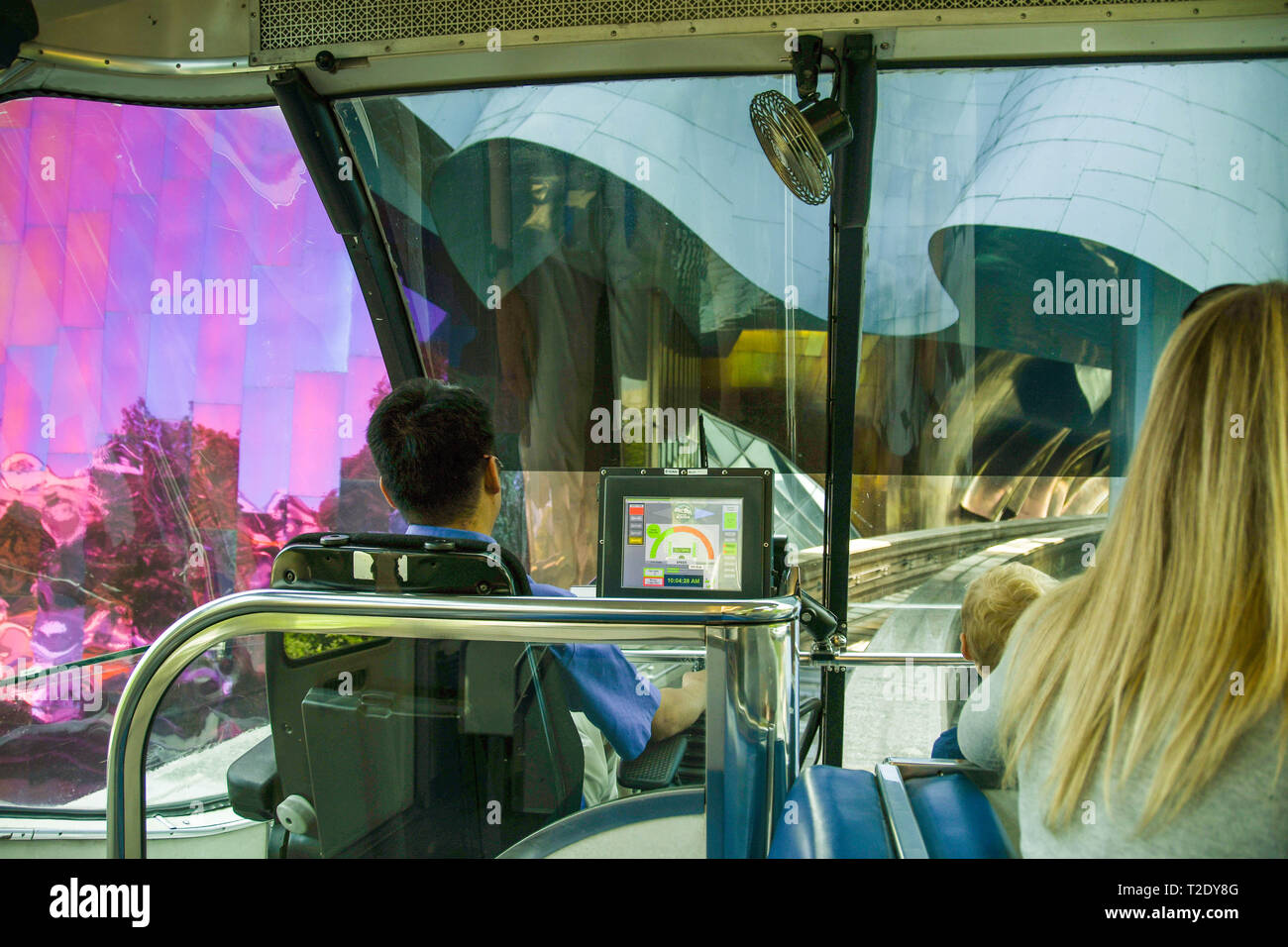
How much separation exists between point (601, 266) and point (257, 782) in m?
2.26

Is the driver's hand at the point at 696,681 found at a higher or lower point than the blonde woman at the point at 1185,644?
lower

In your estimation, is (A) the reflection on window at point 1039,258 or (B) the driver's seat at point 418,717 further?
(A) the reflection on window at point 1039,258

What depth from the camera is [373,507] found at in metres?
3.88

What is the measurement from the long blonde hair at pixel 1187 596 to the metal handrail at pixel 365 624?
0.41m

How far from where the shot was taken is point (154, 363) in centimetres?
344

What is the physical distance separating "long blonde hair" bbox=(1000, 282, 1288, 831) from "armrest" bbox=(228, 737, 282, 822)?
1283mm

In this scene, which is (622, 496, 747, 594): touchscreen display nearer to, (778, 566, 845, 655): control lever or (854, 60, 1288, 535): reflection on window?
(778, 566, 845, 655): control lever

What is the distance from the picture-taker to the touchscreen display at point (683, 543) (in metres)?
1.93

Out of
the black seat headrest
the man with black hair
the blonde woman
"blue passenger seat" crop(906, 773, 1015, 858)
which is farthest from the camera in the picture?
the man with black hair

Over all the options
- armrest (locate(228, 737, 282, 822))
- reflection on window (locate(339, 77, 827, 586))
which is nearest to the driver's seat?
armrest (locate(228, 737, 282, 822))

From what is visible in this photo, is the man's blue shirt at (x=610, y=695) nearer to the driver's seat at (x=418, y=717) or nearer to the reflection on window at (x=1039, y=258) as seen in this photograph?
the driver's seat at (x=418, y=717)

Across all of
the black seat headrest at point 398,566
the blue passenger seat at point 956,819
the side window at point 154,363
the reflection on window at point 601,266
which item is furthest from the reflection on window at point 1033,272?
the side window at point 154,363

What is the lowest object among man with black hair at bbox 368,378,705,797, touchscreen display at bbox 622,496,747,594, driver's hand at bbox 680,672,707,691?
driver's hand at bbox 680,672,707,691

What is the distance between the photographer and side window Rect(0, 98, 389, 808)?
10.4 ft
